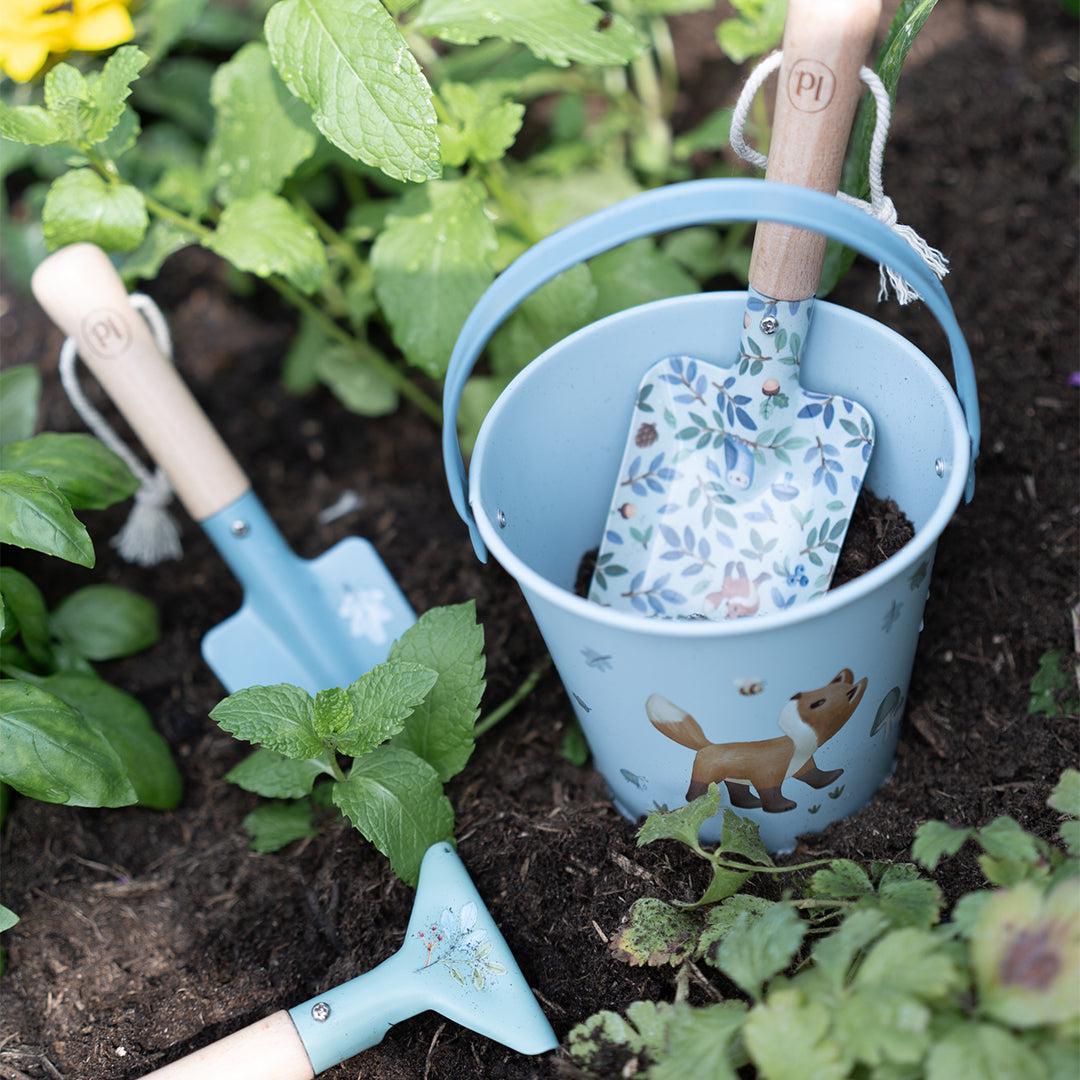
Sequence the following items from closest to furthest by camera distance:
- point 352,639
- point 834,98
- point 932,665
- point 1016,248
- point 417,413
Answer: point 834,98
point 932,665
point 352,639
point 1016,248
point 417,413

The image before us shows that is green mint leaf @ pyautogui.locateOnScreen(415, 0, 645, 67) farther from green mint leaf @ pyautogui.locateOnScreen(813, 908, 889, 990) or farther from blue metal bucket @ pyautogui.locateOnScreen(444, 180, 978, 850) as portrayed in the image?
green mint leaf @ pyautogui.locateOnScreen(813, 908, 889, 990)

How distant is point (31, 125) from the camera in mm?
1161

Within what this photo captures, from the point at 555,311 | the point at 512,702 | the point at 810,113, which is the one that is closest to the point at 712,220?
the point at 810,113

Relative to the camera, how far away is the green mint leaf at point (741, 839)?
0.95 meters

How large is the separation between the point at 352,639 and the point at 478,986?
500 mm

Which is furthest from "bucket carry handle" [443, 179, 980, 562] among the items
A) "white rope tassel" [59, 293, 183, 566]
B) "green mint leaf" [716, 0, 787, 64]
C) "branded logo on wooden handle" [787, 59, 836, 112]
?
"white rope tassel" [59, 293, 183, 566]

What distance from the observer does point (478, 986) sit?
960 mm

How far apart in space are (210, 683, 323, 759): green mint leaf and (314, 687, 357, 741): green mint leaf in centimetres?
1

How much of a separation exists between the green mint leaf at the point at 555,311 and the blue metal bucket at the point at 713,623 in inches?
7.2

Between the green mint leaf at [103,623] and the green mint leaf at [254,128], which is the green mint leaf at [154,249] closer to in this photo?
the green mint leaf at [254,128]

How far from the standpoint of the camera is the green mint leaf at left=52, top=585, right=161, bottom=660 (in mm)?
1326

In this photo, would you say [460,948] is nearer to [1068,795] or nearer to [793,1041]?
[793,1041]

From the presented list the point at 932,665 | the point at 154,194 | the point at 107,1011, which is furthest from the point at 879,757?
the point at 154,194

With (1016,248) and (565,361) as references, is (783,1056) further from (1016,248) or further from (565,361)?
(1016,248)
